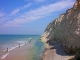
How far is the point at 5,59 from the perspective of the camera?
87.2ft

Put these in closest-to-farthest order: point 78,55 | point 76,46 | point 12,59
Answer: point 78,55 < point 76,46 < point 12,59

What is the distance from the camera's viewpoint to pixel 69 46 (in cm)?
2270

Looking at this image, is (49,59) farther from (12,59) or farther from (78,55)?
(12,59)

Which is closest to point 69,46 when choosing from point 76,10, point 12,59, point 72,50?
point 72,50

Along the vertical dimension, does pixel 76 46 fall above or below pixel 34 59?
above

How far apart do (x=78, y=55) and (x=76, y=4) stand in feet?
37.3

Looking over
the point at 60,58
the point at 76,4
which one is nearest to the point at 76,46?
the point at 60,58

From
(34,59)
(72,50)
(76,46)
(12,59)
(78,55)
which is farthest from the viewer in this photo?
(12,59)

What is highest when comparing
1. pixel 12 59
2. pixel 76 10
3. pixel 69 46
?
pixel 76 10

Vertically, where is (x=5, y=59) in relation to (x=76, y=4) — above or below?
below

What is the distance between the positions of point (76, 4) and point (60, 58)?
10174 millimetres

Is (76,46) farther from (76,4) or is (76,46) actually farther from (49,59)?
(76,4)

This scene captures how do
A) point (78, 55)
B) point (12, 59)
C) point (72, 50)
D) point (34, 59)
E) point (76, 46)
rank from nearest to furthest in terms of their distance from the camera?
point (78, 55) → point (76, 46) → point (72, 50) → point (34, 59) → point (12, 59)

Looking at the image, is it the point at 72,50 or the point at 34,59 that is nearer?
the point at 72,50
